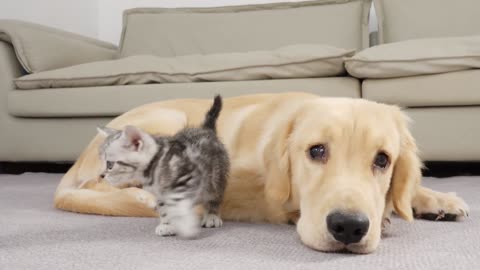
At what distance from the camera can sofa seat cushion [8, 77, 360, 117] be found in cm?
279

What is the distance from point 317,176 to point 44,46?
2.63 metres

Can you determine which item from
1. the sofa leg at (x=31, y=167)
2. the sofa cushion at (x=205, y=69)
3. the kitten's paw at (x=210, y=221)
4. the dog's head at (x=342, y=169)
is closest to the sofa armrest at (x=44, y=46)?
the sofa cushion at (x=205, y=69)

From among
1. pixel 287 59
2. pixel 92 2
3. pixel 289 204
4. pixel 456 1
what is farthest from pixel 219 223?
pixel 92 2

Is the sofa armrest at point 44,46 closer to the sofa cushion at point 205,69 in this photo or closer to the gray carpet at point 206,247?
the sofa cushion at point 205,69

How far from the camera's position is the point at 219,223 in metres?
1.62

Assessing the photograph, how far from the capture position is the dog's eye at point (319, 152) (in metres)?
1.33

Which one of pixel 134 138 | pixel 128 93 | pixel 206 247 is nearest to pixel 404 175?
pixel 206 247

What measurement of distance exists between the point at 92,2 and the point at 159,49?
47.8 inches

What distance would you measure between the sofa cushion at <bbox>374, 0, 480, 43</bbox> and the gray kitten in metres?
2.56

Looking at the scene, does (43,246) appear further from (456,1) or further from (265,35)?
(456,1)

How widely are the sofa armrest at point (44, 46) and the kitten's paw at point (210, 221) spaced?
2.13m

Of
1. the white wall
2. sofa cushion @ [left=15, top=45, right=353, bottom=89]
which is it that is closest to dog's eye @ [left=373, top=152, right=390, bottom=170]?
sofa cushion @ [left=15, top=45, right=353, bottom=89]

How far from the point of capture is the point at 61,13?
4879 mm

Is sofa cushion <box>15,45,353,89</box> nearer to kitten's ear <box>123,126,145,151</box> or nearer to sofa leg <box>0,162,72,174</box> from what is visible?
sofa leg <box>0,162,72,174</box>
